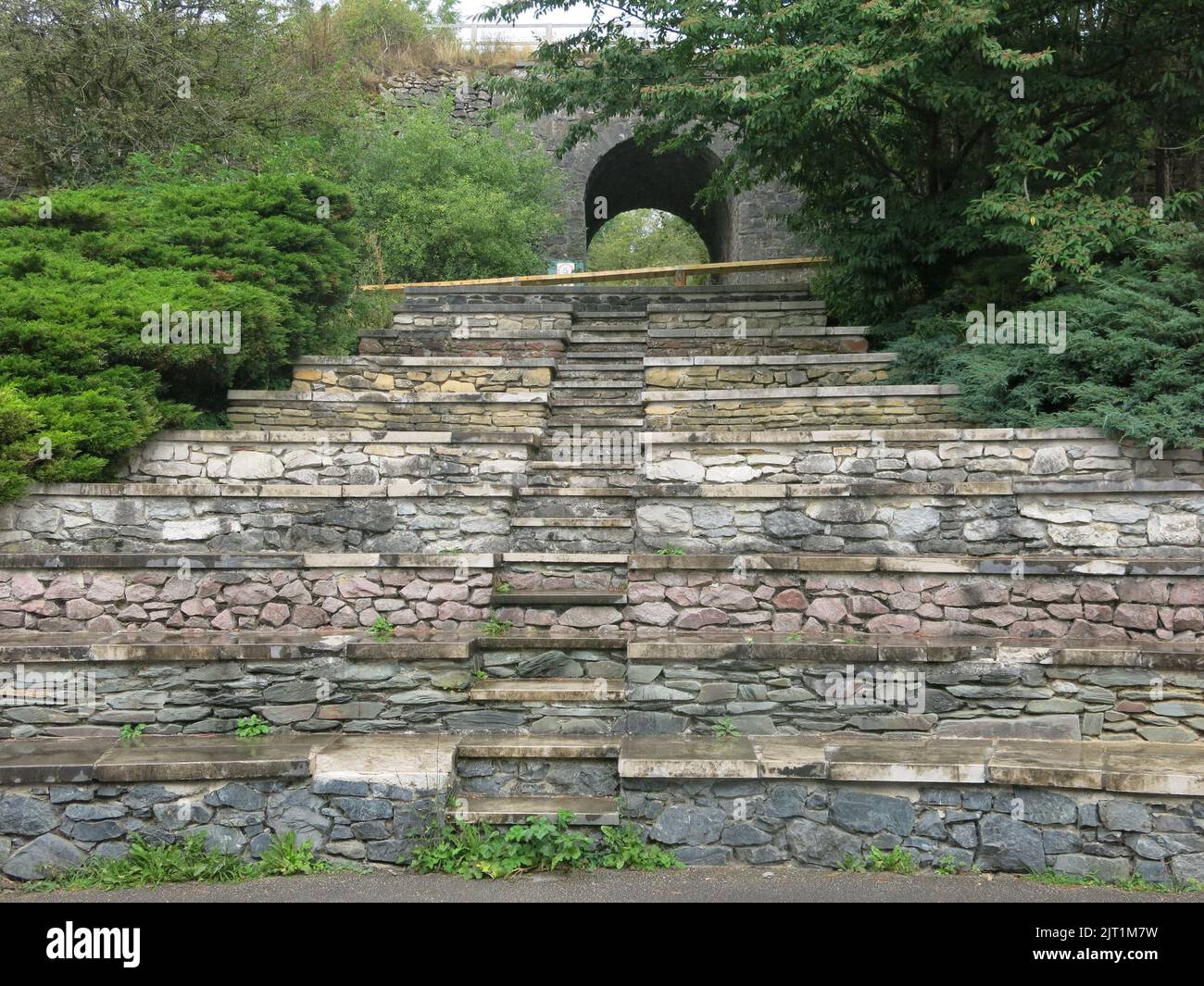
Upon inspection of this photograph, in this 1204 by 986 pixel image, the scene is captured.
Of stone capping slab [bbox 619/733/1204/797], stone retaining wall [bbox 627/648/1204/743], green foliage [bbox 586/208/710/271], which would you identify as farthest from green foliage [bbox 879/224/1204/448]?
green foliage [bbox 586/208/710/271]

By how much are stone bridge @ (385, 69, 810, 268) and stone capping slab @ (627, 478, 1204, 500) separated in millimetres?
10081

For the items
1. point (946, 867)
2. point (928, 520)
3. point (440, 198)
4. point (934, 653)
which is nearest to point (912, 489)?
point (928, 520)

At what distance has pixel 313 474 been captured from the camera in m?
7.29

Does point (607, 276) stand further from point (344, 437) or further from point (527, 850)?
point (527, 850)

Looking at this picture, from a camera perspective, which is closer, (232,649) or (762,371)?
(232,649)

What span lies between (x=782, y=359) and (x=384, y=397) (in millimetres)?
3778

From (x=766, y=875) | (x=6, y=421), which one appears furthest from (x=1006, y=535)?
(x=6, y=421)

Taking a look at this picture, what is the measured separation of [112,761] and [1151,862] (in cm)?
508

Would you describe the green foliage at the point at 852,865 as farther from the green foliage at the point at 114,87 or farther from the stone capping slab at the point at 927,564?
the green foliage at the point at 114,87

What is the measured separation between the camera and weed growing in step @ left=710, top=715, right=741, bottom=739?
5.47 m

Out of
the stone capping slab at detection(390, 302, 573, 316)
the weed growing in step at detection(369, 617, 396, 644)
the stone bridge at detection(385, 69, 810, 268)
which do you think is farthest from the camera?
the stone bridge at detection(385, 69, 810, 268)

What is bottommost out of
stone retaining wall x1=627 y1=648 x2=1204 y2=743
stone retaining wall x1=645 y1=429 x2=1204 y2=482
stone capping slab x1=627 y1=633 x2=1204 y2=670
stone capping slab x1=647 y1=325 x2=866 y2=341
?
stone retaining wall x1=627 y1=648 x2=1204 y2=743

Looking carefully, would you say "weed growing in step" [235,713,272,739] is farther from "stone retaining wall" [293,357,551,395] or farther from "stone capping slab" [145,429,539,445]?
"stone retaining wall" [293,357,551,395]

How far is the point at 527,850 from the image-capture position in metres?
4.70
